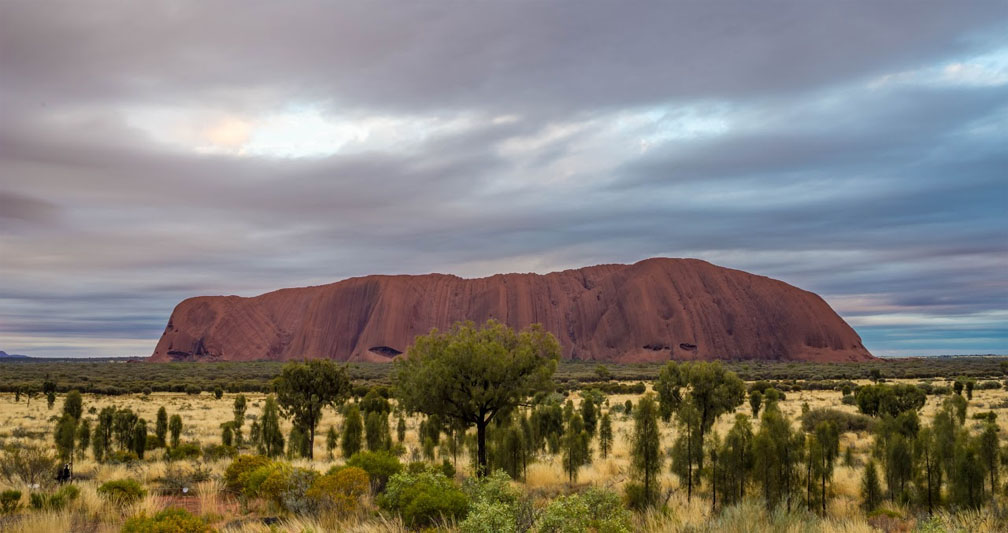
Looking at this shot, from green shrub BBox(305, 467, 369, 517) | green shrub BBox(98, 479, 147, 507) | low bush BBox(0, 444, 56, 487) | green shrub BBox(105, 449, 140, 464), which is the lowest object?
green shrub BBox(105, 449, 140, 464)

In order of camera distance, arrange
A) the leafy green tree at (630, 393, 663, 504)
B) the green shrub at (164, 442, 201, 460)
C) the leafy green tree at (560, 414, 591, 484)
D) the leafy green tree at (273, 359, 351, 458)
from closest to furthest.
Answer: the leafy green tree at (630, 393, 663, 504) → the leafy green tree at (560, 414, 591, 484) → the green shrub at (164, 442, 201, 460) → the leafy green tree at (273, 359, 351, 458)

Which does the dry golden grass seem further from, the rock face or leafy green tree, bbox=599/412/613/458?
the rock face

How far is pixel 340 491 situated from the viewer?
10930mm

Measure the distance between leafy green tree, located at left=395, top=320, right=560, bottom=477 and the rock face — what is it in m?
115

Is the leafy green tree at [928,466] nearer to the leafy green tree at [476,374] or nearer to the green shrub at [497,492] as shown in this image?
the leafy green tree at [476,374]

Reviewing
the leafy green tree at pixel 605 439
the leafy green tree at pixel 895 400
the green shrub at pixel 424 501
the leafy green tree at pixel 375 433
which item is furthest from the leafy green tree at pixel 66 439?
the leafy green tree at pixel 895 400

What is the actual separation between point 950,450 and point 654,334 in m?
124

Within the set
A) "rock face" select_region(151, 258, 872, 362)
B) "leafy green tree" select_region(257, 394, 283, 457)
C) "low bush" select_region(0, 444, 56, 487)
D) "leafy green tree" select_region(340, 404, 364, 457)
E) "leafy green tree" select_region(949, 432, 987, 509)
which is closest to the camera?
"leafy green tree" select_region(949, 432, 987, 509)

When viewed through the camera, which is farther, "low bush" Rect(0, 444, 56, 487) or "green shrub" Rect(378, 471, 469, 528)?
"low bush" Rect(0, 444, 56, 487)

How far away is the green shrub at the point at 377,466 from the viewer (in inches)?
530

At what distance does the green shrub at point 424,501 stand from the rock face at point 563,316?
402 feet

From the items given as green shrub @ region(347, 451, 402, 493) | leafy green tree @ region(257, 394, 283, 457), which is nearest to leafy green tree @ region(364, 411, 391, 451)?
leafy green tree @ region(257, 394, 283, 457)

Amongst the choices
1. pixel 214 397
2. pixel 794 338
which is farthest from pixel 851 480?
pixel 794 338

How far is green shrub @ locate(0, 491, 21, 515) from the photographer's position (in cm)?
1105
